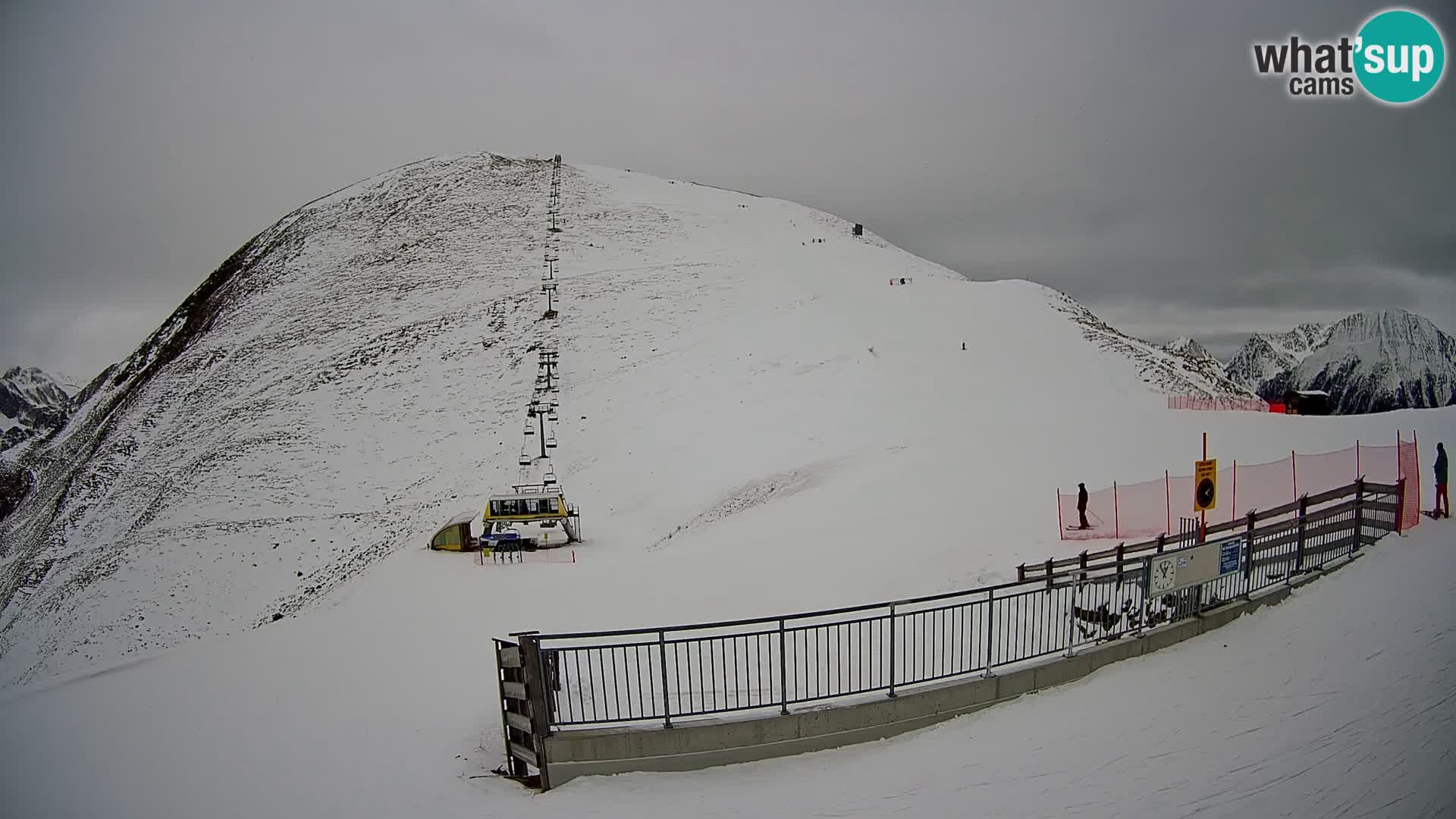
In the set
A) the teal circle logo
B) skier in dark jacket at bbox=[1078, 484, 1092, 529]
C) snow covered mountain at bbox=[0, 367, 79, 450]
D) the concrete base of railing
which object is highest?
the teal circle logo

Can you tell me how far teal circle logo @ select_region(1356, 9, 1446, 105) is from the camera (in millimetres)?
7797

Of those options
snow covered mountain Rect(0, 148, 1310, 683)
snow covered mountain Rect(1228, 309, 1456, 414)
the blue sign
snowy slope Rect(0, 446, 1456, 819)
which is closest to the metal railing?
the blue sign

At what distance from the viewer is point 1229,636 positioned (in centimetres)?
862

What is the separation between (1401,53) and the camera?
25.7ft

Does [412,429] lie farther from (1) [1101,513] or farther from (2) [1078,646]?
(2) [1078,646]

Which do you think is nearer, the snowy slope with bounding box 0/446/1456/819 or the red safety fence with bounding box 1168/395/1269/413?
the snowy slope with bounding box 0/446/1456/819

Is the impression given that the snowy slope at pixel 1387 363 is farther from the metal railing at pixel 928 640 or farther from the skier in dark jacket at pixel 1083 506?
the skier in dark jacket at pixel 1083 506

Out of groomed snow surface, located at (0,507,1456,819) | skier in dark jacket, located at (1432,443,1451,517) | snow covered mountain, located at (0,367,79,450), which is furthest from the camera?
skier in dark jacket, located at (1432,443,1451,517)

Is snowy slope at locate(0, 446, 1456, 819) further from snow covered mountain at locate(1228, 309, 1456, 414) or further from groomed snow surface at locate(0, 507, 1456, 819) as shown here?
snow covered mountain at locate(1228, 309, 1456, 414)

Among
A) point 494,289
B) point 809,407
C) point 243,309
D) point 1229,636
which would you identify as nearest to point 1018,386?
point 809,407

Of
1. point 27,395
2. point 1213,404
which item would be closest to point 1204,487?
point 27,395

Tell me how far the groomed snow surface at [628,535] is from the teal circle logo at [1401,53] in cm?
628

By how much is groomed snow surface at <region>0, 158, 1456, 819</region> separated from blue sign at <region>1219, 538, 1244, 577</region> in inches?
31.8

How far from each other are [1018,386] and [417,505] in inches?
1100
